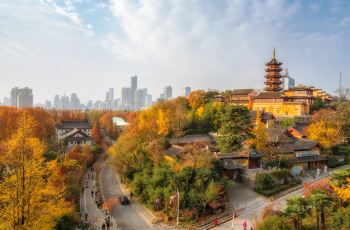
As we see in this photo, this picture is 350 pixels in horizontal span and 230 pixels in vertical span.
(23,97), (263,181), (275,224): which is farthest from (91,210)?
(23,97)

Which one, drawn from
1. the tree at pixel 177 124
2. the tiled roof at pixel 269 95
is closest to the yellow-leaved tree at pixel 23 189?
the tree at pixel 177 124

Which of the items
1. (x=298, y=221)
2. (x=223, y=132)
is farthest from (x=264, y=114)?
(x=298, y=221)

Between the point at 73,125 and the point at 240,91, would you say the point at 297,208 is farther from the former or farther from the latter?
the point at 73,125

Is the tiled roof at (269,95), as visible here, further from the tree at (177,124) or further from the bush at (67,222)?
the bush at (67,222)

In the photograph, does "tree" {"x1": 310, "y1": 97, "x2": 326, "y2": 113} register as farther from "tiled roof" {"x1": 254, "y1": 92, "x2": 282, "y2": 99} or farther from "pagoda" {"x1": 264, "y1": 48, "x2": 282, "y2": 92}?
"pagoda" {"x1": 264, "y1": 48, "x2": 282, "y2": 92}

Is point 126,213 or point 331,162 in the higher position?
point 331,162

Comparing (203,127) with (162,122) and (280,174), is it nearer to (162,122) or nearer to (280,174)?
(162,122)

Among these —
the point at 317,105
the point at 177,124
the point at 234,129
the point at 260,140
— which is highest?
the point at 317,105
